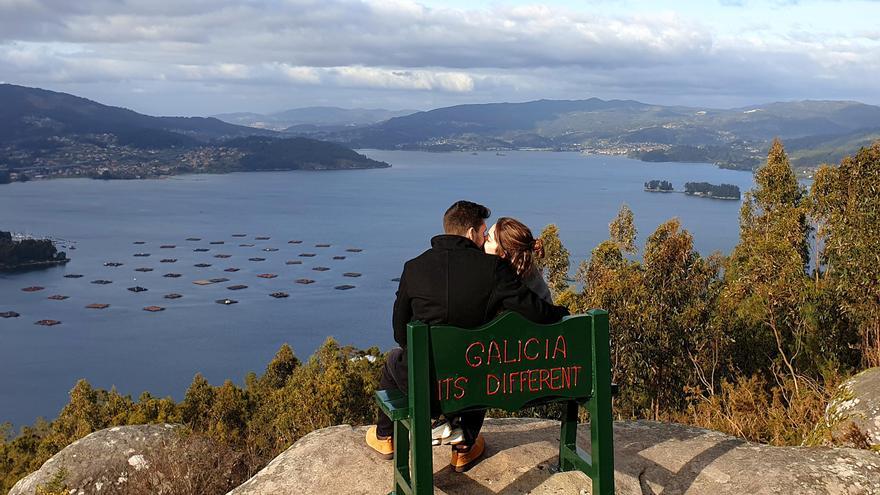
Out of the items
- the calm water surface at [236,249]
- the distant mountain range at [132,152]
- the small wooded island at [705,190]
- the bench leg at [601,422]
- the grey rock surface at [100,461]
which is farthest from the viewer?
the distant mountain range at [132,152]

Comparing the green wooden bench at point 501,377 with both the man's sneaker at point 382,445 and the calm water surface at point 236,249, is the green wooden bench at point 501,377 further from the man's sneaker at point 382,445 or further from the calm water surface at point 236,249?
the calm water surface at point 236,249

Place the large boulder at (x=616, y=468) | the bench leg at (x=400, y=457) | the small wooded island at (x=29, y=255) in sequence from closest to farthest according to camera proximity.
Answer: the bench leg at (x=400, y=457)
the large boulder at (x=616, y=468)
the small wooded island at (x=29, y=255)

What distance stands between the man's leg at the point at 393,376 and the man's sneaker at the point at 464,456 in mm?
370

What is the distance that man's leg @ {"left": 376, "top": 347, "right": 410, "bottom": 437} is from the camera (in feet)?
11.4

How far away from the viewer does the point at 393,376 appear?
3568 millimetres

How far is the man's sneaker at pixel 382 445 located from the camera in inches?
155

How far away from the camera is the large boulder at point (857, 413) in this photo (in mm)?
4676

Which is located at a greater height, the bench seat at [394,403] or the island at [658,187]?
the bench seat at [394,403]

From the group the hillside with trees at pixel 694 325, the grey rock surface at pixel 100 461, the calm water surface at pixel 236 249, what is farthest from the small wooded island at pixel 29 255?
the grey rock surface at pixel 100 461

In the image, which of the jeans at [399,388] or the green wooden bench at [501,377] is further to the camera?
the jeans at [399,388]

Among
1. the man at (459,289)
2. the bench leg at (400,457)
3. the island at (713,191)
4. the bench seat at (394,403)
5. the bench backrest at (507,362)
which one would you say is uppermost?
the man at (459,289)

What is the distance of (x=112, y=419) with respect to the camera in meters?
16.1

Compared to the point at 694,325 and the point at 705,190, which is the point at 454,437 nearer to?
the point at 694,325

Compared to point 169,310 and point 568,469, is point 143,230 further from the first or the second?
point 568,469
